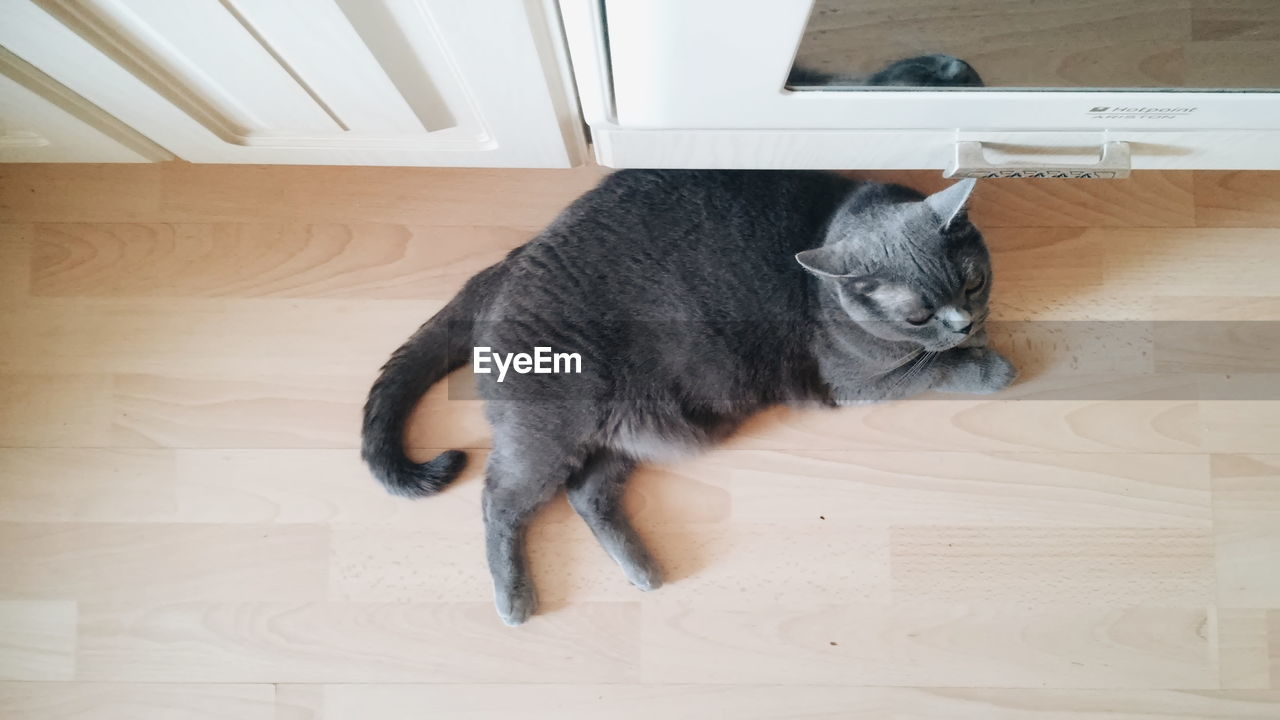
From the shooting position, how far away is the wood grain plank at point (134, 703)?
1.17m

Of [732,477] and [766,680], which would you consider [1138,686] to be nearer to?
[766,680]

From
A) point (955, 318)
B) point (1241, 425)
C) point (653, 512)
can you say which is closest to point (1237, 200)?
point (1241, 425)

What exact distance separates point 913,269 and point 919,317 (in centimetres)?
7

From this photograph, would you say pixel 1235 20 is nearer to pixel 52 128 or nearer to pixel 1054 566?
pixel 1054 566

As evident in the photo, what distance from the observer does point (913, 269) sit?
965 millimetres

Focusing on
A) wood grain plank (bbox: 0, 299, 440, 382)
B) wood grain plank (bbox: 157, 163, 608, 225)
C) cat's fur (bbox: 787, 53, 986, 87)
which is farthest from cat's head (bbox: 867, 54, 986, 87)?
wood grain plank (bbox: 0, 299, 440, 382)

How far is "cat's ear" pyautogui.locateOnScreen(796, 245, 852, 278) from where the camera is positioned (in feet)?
3.10

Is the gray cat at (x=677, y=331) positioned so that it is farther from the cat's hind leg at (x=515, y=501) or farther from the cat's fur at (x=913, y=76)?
the cat's fur at (x=913, y=76)

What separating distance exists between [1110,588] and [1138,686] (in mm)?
145

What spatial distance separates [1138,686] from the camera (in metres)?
1.15

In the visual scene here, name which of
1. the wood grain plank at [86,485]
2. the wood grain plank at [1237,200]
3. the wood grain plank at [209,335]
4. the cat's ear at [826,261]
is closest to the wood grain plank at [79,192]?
the wood grain plank at [209,335]

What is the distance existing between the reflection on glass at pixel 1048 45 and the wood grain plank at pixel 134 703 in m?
1.17

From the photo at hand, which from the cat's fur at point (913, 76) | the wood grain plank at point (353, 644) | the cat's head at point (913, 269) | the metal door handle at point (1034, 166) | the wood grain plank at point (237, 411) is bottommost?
the wood grain plank at point (353, 644)

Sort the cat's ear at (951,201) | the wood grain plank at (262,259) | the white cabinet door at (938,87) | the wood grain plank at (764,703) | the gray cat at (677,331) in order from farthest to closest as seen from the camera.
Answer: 1. the wood grain plank at (262,259)
2. the wood grain plank at (764,703)
3. the gray cat at (677,331)
4. the cat's ear at (951,201)
5. the white cabinet door at (938,87)
